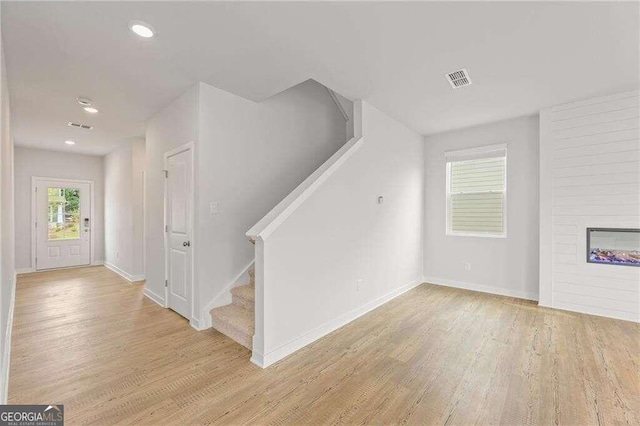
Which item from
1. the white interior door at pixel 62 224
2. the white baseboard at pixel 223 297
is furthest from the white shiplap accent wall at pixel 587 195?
the white interior door at pixel 62 224

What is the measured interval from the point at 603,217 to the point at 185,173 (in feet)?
17.5

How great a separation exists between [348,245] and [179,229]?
7.12 feet

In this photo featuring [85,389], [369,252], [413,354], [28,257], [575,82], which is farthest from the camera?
[28,257]

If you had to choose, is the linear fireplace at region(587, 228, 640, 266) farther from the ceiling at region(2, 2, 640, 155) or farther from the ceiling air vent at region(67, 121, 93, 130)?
the ceiling air vent at region(67, 121, 93, 130)

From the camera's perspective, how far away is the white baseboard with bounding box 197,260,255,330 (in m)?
3.23

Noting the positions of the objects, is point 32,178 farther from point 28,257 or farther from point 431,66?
point 431,66

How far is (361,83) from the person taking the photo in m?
3.23

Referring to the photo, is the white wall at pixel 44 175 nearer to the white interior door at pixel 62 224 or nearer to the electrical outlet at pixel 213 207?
the white interior door at pixel 62 224

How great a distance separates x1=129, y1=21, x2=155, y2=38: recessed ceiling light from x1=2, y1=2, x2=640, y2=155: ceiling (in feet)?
0.15

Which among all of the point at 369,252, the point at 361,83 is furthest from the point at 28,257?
the point at 361,83

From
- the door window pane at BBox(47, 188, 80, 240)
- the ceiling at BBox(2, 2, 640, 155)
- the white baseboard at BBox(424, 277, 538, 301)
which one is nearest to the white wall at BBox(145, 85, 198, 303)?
the ceiling at BBox(2, 2, 640, 155)

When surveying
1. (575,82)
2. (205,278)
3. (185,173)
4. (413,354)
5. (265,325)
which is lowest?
(413,354)

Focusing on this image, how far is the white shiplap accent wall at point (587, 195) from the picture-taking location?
11.3 feet

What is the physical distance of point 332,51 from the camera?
2.57 metres
